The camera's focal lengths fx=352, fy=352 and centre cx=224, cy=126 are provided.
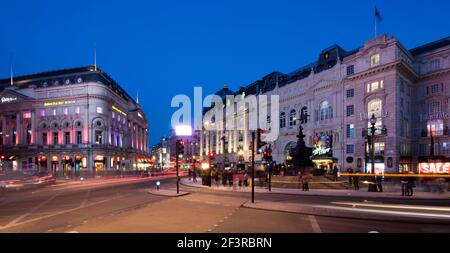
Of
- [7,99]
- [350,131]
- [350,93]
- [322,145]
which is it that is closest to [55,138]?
[7,99]

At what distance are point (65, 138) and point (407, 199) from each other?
8897 cm

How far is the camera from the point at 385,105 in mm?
57062

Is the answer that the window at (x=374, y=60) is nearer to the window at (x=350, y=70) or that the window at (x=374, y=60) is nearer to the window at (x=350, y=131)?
the window at (x=350, y=70)

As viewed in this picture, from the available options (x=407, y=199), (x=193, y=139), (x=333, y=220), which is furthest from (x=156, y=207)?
(x=193, y=139)

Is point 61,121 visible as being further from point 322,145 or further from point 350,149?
point 350,149

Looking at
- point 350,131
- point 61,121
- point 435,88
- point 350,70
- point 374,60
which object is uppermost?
point 374,60

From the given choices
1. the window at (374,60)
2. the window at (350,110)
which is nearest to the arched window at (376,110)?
the window at (350,110)

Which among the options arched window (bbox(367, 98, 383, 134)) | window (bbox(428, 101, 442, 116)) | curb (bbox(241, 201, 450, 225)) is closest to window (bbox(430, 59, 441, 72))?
window (bbox(428, 101, 442, 116))

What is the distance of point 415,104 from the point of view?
200 feet

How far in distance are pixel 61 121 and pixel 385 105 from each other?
7885 centimetres

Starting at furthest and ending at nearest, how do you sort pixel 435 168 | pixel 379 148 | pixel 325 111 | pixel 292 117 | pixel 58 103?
pixel 58 103, pixel 292 117, pixel 325 111, pixel 379 148, pixel 435 168

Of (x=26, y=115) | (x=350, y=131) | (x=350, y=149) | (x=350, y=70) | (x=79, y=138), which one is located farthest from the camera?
(x=26, y=115)

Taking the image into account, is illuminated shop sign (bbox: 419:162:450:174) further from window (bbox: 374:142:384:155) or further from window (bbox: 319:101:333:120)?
window (bbox: 319:101:333:120)

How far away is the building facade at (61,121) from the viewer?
9181 centimetres
